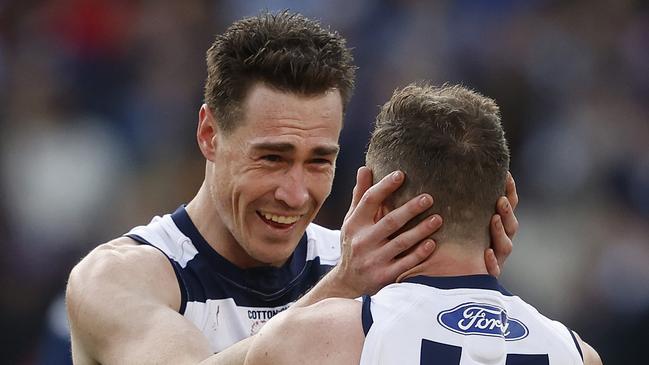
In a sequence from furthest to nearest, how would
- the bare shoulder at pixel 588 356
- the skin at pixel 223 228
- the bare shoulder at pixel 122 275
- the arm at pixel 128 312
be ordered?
the bare shoulder at pixel 122 275 < the skin at pixel 223 228 < the arm at pixel 128 312 < the bare shoulder at pixel 588 356

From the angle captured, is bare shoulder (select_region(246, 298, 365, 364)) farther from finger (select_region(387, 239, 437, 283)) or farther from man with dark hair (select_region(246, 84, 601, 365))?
finger (select_region(387, 239, 437, 283))

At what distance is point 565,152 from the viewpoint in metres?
9.79

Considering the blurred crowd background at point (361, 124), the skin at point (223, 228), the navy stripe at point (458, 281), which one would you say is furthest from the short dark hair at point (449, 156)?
the blurred crowd background at point (361, 124)

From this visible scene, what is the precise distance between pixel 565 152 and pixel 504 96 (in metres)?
0.75

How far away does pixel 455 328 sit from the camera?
10.3 feet

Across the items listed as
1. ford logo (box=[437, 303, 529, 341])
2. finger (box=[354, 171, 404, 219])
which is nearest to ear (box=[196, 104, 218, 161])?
finger (box=[354, 171, 404, 219])

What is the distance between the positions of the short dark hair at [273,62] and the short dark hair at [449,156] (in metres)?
1.44

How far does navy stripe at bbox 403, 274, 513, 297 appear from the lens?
325 cm

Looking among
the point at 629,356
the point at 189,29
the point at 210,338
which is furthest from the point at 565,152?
the point at 210,338

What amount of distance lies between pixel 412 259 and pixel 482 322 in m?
0.30

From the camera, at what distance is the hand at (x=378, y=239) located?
331 cm

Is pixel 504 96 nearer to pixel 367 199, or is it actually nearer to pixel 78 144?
pixel 78 144

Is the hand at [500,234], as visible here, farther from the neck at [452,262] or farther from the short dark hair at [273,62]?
the short dark hair at [273,62]

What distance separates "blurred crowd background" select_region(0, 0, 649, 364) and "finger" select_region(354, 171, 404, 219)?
5.13 m
